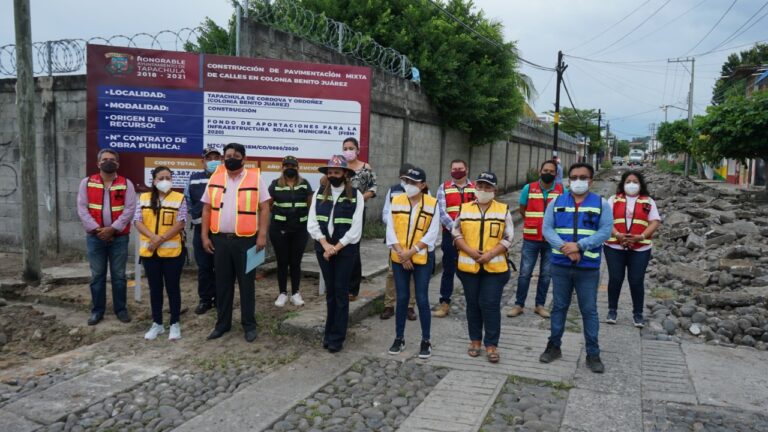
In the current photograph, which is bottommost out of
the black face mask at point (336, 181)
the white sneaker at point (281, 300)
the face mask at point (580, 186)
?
the white sneaker at point (281, 300)

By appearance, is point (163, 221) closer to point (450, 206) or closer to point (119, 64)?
point (119, 64)

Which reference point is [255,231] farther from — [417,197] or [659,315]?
[659,315]

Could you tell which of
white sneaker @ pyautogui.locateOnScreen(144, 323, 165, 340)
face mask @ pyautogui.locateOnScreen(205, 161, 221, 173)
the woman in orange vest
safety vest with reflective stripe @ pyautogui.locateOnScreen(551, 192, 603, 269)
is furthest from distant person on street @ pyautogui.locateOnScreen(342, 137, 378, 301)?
the woman in orange vest

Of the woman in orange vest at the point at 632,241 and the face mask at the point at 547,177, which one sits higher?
the face mask at the point at 547,177

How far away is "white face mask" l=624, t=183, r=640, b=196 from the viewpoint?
251 inches

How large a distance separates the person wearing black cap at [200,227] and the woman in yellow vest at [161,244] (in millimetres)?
603

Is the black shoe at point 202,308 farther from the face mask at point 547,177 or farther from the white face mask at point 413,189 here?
the face mask at point 547,177

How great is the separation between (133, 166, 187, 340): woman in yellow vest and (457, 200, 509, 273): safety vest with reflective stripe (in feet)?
9.05

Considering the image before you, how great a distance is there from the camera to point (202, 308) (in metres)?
6.41

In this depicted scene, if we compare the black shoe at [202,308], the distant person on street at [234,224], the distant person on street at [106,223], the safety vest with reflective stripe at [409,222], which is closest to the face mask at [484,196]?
the safety vest with reflective stripe at [409,222]

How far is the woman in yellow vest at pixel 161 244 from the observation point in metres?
5.64

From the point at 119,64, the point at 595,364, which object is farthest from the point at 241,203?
the point at 595,364

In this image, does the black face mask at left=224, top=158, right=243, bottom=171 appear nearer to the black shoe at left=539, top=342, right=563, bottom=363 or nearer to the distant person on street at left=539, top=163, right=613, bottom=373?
the distant person on street at left=539, top=163, right=613, bottom=373

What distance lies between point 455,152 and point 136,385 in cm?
1268
